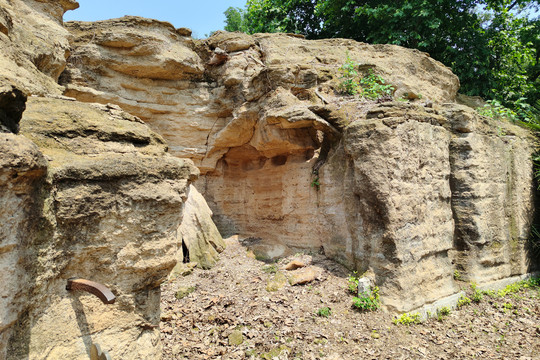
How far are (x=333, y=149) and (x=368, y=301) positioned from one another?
2.88 meters

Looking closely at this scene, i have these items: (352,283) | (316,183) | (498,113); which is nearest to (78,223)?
(352,283)

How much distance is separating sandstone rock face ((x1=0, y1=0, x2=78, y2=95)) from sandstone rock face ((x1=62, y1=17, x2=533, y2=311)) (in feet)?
4.89

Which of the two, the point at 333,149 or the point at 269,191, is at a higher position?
the point at 333,149

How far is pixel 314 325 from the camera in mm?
4723

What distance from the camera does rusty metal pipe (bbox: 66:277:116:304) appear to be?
2.04 m

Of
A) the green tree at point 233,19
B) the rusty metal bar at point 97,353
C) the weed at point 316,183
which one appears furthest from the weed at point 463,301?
the green tree at point 233,19

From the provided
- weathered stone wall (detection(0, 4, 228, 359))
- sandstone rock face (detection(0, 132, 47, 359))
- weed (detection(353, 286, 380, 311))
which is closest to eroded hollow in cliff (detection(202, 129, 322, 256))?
weed (detection(353, 286, 380, 311))

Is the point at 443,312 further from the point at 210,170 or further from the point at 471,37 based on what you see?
the point at 471,37

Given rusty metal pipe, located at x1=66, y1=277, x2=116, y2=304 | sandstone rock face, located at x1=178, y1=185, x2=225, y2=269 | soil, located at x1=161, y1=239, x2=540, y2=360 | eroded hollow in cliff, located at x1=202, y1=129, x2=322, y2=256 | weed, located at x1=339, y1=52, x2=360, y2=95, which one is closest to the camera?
rusty metal pipe, located at x1=66, y1=277, x2=116, y2=304

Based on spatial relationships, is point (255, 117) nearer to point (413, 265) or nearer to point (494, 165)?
point (413, 265)

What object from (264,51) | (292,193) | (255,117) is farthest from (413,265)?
(264,51)

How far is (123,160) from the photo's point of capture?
2475mm

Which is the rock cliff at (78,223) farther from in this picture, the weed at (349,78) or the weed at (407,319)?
the weed at (349,78)

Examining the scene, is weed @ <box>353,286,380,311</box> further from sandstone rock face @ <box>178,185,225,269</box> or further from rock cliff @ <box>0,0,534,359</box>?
sandstone rock face @ <box>178,185,225,269</box>
